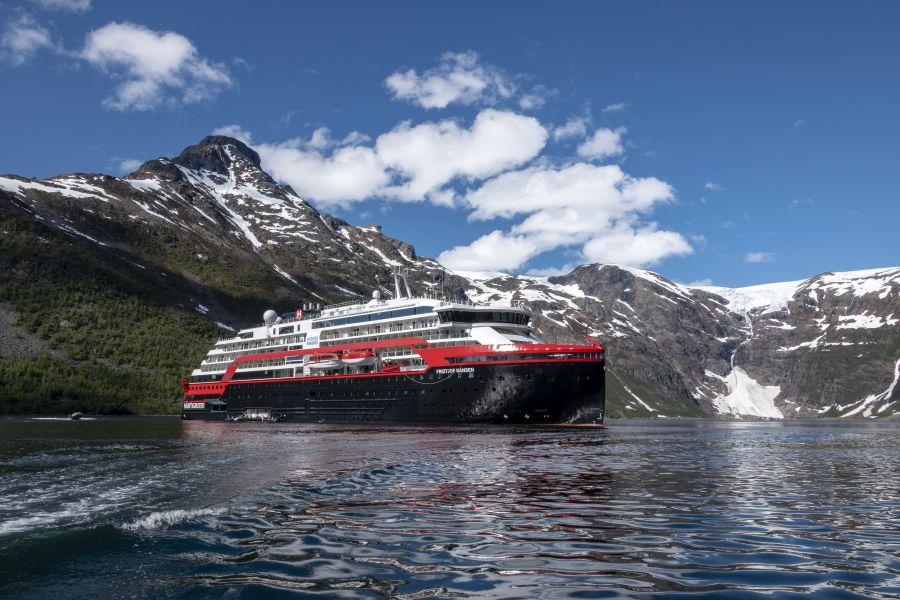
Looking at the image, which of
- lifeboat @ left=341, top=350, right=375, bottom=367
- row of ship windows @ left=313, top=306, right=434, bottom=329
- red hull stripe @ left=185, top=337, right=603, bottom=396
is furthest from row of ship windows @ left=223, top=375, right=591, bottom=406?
row of ship windows @ left=313, top=306, right=434, bottom=329

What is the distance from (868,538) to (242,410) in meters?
98.2

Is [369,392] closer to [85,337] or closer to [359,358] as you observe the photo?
[359,358]

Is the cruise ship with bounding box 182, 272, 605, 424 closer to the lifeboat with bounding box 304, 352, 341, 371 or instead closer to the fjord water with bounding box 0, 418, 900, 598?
the lifeboat with bounding box 304, 352, 341, 371

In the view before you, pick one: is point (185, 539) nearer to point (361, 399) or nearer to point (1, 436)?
point (1, 436)

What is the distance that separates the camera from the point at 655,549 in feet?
42.1

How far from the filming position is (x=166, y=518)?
55.2 feet

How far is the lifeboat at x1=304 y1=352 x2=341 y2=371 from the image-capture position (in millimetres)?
86125

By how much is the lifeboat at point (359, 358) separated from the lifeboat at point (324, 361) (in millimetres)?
1899

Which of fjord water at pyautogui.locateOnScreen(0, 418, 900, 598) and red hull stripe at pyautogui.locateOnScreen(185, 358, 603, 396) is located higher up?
red hull stripe at pyautogui.locateOnScreen(185, 358, 603, 396)

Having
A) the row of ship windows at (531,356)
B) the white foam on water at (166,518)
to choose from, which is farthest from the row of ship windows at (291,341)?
the white foam on water at (166,518)

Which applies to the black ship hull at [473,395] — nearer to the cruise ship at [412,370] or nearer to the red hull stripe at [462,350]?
the cruise ship at [412,370]

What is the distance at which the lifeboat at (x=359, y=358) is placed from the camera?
268ft

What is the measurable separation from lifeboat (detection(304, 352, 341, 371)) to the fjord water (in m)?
55.2

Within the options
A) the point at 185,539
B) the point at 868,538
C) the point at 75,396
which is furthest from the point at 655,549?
the point at 75,396
